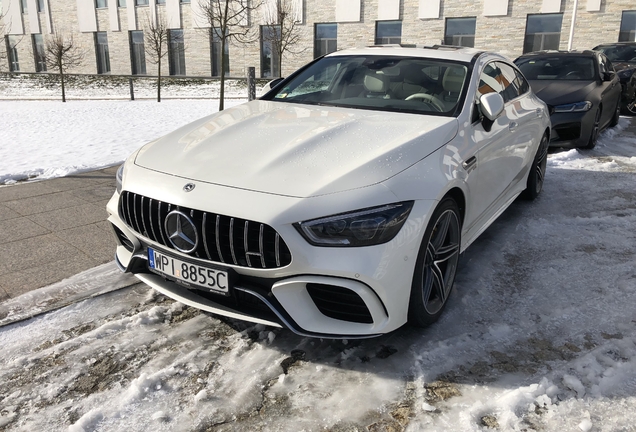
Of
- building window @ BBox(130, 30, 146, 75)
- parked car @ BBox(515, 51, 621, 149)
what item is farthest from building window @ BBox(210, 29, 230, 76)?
parked car @ BBox(515, 51, 621, 149)

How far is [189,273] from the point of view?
270 centimetres

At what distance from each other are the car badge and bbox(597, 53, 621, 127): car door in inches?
302

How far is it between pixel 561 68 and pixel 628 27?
18.0m

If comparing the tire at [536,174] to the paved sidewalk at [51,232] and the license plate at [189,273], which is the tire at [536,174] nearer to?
the license plate at [189,273]

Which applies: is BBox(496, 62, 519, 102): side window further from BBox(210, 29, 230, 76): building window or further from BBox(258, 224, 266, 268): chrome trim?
BBox(210, 29, 230, 76): building window

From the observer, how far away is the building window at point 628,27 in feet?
75.9

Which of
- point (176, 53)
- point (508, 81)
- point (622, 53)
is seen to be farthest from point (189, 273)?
point (176, 53)

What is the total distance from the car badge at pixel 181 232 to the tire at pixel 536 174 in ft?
12.7

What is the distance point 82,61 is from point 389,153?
39.0 meters

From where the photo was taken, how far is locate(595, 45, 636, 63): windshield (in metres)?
13.3

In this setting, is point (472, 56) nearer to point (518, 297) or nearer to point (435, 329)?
point (518, 297)

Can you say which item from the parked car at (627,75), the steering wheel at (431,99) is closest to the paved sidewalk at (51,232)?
the steering wheel at (431,99)

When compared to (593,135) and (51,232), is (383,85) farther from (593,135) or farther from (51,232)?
(593,135)

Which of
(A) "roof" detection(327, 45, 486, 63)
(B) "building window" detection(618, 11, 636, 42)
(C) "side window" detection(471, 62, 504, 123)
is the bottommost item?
(C) "side window" detection(471, 62, 504, 123)
